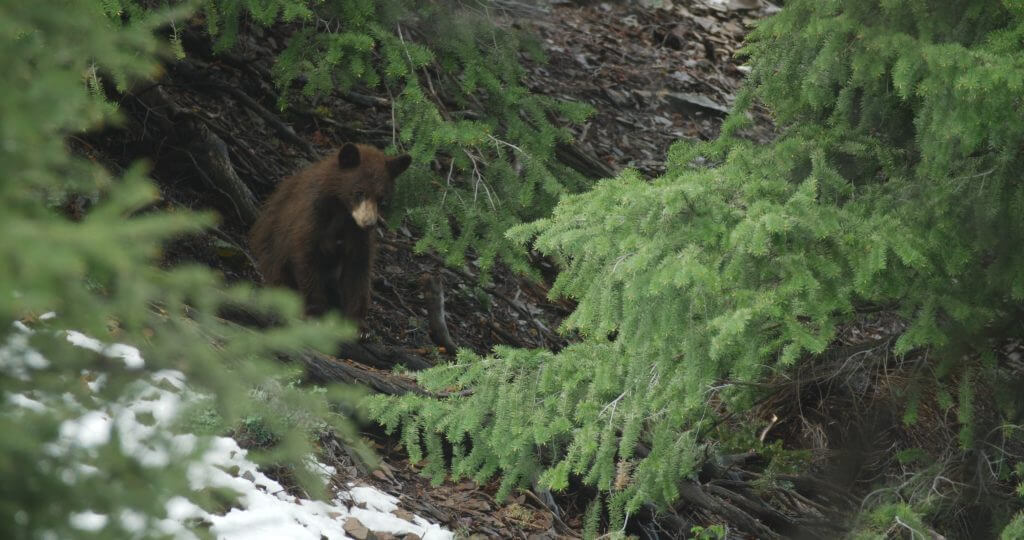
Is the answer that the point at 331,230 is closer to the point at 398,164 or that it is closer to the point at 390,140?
the point at 398,164

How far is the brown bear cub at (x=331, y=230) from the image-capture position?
24.6 feet

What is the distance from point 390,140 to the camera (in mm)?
9641

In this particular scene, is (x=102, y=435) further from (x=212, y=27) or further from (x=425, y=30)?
(x=425, y=30)

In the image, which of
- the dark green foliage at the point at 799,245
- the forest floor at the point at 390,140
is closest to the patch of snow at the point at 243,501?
the forest floor at the point at 390,140

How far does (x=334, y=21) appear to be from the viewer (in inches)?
297

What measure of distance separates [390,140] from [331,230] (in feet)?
7.16

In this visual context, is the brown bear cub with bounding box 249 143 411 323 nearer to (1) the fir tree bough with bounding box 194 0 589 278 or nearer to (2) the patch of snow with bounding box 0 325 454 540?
(1) the fir tree bough with bounding box 194 0 589 278

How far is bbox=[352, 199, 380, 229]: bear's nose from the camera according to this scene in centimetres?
736

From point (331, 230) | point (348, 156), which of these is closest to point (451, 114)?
point (348, 156)

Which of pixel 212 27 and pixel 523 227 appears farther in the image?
pixel 212 27

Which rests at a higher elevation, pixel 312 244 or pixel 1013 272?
pixel 1013 272

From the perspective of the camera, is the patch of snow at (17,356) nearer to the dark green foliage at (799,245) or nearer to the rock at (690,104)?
the dark green foliage at (799,245)

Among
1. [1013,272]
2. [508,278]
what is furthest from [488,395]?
[508,278]

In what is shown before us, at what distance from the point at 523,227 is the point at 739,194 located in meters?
1.14
